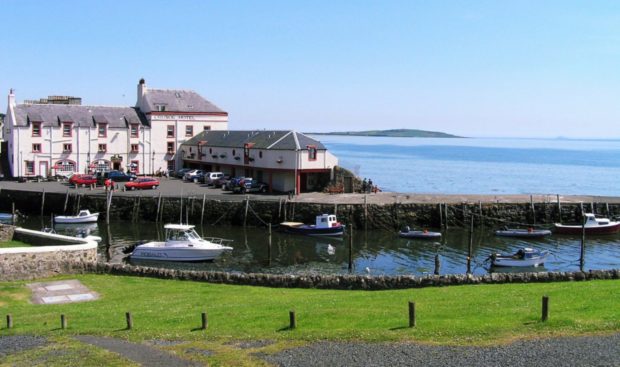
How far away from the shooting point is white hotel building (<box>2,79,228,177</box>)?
77.3 m

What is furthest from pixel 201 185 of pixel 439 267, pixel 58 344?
pixel 58 344

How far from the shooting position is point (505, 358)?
663 inches

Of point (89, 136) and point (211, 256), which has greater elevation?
point (89, 136)

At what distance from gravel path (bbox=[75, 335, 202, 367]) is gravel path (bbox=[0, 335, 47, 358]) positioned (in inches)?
43.8

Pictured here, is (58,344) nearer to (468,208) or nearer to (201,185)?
(468,208)

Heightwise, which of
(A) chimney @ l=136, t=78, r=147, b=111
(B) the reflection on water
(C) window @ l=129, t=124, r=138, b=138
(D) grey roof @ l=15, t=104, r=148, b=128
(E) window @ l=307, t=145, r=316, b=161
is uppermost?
(A) chimney @ l=136, t=78, r=147, b=111

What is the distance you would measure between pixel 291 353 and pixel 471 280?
46.3 feet

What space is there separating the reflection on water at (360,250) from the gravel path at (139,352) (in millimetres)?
24162

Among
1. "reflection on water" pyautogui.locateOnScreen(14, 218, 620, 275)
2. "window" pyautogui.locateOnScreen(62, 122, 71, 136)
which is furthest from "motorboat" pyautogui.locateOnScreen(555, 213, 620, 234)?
"window" pyautogui.locateOnScreen(62, 122, 71, 136)

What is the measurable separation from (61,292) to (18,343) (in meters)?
9.64

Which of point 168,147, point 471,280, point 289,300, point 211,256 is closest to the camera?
point 289,300

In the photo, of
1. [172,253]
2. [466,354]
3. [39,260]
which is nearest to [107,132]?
[172,253]

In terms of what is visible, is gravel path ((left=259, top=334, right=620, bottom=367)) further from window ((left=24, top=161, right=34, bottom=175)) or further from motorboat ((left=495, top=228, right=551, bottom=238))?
window ((left=24, top=161, right=34, bottom=175))

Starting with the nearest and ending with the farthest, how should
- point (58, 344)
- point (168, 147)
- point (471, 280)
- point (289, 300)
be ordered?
point (58, 344)
point (289, 300)
point (471, 280)
point (168, 147)
